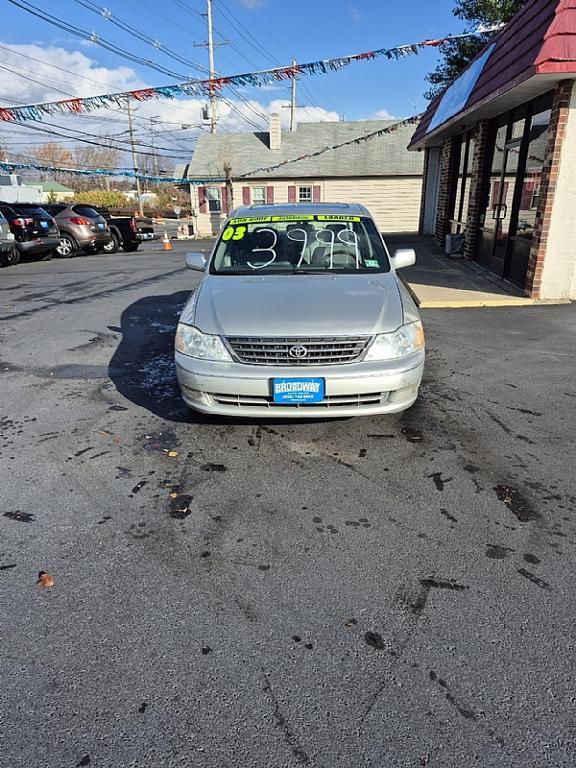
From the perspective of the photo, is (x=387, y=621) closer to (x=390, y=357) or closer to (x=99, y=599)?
(x=99, y=599)

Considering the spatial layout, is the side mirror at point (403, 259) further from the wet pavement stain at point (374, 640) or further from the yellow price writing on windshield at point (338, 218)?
the wet pavement stain at point (374, 640)

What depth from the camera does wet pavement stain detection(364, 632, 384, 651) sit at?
2199 mm

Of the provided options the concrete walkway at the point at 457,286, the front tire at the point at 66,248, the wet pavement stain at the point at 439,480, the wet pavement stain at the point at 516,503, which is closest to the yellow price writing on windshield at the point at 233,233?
the wet pavement stain at the point at 439,480

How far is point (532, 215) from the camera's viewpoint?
8758mm

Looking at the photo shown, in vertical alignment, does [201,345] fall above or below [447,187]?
below

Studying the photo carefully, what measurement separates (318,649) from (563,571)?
130 centimetres

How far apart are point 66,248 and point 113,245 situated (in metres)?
2.37

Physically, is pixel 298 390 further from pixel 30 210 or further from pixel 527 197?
pixel 30 210

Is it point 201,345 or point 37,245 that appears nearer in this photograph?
point 201,345

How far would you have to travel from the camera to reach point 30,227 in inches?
631

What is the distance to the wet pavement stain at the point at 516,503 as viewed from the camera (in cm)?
306

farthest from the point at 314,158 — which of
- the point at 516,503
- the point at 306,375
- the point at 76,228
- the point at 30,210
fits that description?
the point at 516,503

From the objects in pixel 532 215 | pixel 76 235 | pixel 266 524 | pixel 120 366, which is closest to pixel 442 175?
pixel 532 215

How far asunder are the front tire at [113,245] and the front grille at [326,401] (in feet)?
60.4
